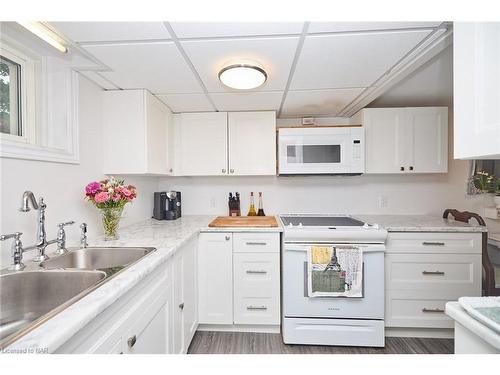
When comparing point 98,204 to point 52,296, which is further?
point 98,204

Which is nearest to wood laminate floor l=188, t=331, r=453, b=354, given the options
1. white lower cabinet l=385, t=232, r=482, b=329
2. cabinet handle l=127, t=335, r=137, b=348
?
white lower cabinet l=385, t=232, r=482, b=329

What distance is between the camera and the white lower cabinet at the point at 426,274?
1800mm

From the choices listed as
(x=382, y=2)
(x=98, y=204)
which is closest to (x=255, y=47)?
(x=382, y=2)

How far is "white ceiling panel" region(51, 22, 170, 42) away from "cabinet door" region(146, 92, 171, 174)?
2.19ft

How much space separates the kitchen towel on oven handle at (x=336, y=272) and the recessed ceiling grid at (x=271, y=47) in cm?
127

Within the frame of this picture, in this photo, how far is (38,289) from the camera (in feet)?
3.27

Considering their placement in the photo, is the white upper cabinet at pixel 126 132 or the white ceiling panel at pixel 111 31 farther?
the white upper cabinet at pixel 126 132

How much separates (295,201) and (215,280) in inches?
47.0

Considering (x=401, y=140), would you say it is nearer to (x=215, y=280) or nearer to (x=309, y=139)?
(x=309, y=139)

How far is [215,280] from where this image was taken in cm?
192

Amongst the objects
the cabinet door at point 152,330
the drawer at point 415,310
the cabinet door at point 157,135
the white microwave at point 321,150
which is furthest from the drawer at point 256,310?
the cabinet door at point 157,135

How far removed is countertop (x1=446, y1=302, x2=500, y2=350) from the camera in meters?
0.54

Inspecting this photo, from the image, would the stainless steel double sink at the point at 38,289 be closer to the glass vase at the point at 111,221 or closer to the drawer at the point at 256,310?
the glass vase at the point at 111,221

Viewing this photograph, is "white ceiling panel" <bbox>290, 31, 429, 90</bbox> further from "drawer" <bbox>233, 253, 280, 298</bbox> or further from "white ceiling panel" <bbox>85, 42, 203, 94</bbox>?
"drawer" <bbox>233, 253, 280, 298</bbox>
